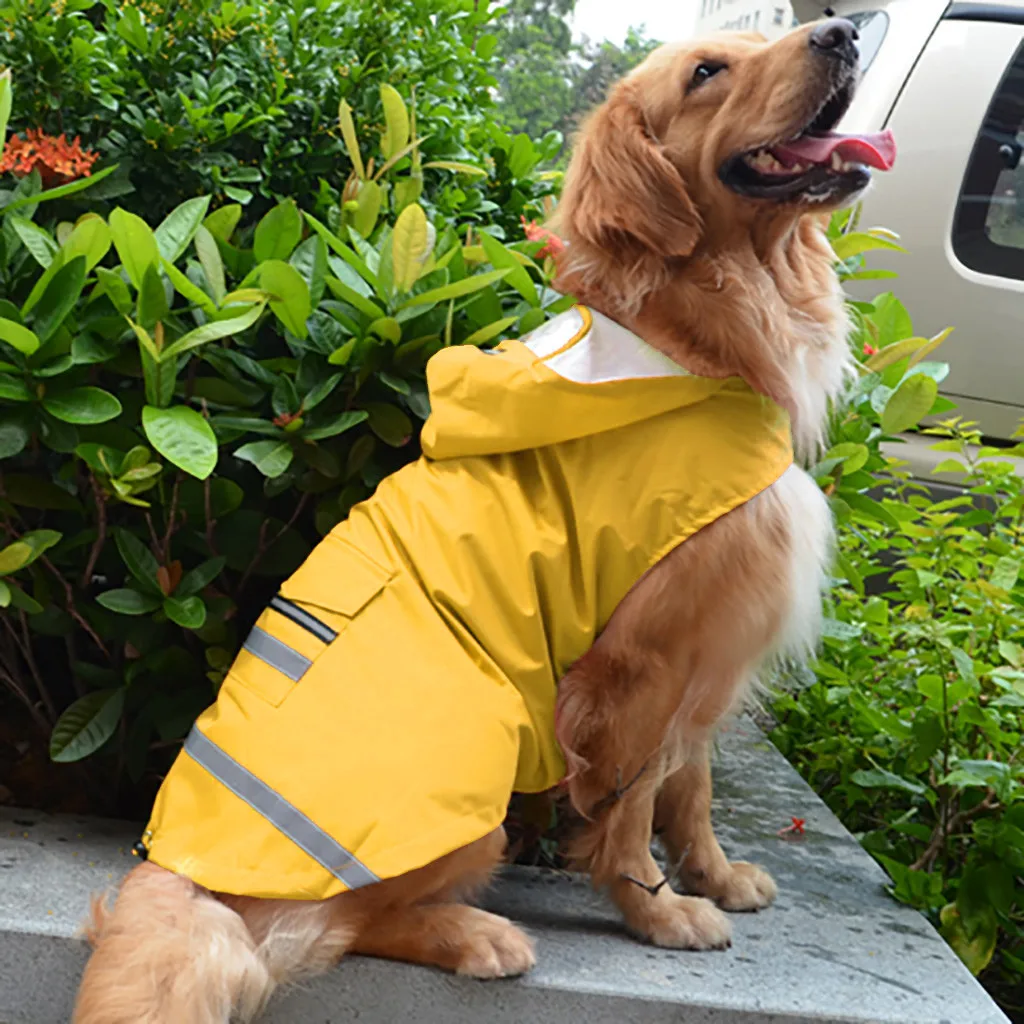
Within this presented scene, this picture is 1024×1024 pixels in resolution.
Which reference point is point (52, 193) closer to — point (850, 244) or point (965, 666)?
point (850, 244)

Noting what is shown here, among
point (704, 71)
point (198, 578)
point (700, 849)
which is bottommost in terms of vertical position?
point (700, 849)

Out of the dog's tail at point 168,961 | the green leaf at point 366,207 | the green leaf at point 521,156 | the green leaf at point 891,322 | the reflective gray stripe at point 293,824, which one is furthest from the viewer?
the green leaf at point 521,156

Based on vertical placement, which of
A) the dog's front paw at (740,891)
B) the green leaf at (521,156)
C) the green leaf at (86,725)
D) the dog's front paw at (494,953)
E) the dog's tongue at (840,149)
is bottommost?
the dog's front paw at (740,891)

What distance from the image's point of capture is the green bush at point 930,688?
2.28m

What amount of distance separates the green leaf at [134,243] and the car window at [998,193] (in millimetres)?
3962

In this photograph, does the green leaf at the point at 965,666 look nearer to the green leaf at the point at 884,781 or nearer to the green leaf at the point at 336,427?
the green leaf at the point at 884,781

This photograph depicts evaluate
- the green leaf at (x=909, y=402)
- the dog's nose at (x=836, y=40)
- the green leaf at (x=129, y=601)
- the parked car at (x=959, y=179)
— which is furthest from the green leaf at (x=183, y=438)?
the parked car at (x=959, y=179)

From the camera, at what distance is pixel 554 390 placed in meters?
1.90

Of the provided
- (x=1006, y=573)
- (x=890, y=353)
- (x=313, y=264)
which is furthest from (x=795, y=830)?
(x=313, y=264)

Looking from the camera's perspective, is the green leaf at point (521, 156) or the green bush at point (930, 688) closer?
the green bush at point (930, 688)

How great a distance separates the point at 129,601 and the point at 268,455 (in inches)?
15.5

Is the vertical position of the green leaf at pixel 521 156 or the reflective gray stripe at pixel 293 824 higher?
the green leaf at pixel 521 156

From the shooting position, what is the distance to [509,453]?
2.01 m

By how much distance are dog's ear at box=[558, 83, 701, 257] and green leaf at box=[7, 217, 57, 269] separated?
101cm
